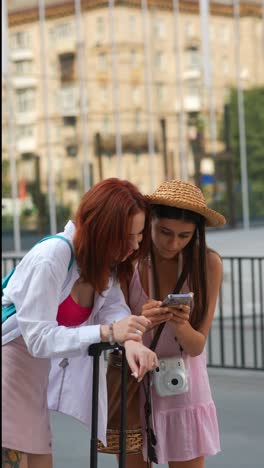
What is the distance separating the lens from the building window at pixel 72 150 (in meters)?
28.8

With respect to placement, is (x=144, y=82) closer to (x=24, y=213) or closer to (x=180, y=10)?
(x=180, y=10)

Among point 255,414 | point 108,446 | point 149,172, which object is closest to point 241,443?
point 255,414

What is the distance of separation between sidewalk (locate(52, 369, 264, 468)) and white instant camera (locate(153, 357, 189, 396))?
8.98ft

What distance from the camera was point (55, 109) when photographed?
28.3 m

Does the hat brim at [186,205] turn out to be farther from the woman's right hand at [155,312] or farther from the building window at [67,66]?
the building window at [67,66]

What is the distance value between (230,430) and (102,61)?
22.2m

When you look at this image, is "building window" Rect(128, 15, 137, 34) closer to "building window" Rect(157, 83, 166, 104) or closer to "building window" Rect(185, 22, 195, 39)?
"building window" Rect(157, 83, 166, 104)

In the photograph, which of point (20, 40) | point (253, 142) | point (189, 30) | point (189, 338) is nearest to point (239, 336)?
point (189, 338)

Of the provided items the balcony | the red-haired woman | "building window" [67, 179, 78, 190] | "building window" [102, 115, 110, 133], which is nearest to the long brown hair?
the red-haired woman

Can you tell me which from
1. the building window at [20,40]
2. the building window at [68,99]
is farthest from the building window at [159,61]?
the building window at [20,40]

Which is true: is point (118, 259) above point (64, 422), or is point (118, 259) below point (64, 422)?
above

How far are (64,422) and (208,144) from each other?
24094 mm

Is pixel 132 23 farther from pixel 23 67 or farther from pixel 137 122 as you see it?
pixel 23 67

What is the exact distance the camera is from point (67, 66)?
2883 cm
